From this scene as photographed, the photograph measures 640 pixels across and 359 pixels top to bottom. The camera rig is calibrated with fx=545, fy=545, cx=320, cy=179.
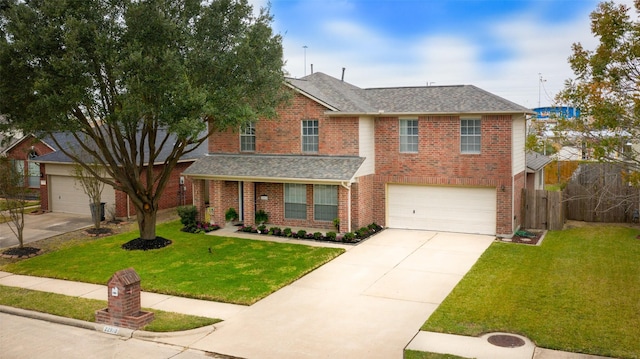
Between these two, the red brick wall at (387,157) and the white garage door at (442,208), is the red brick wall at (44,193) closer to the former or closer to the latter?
Result: the red brick wall at (387,157)

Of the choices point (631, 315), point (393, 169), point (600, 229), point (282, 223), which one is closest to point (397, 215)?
point (393, 169)

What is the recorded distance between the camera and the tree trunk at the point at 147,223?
20.6 meters

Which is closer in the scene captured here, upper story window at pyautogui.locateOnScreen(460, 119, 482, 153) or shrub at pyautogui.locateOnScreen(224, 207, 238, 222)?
upper story window at pyautogui.locateOnScreen(460, 119, 482, 153)

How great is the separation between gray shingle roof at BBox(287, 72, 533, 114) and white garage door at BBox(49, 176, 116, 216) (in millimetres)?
12756

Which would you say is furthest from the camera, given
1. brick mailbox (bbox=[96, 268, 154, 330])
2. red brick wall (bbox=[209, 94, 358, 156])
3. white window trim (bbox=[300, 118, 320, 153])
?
white window trim (bbox=[300, 118, 320, 153])

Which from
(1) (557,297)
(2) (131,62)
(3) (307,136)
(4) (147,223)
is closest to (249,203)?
(3) (307,136)

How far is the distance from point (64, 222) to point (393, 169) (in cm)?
1558

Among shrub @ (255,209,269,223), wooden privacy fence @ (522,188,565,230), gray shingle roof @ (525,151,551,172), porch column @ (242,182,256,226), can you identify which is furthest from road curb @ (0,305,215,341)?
gray shingle roof @ (525,151,551,172)

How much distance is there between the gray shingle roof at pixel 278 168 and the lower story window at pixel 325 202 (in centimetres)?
103

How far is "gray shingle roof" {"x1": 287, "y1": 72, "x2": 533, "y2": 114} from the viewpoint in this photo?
21.7 m

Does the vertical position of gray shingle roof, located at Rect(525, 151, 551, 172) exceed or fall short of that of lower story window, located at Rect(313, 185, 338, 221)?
it exceeds it

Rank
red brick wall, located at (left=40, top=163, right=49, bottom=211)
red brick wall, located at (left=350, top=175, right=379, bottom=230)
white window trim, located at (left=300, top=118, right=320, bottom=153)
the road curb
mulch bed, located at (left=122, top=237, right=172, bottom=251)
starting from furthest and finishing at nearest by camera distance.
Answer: red brick wall, located at (left=40, top=163, right=49, bottom=211)
white window trim, located at (left=300, top=118, right=320, bottom=153)
red brick wall, located at (left=350, top=175, right=379, bottom=230)
mulch bed, located at (left=122, top=237, right=172, bottom=251)
the road curb

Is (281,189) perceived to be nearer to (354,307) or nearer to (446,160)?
(446,160)

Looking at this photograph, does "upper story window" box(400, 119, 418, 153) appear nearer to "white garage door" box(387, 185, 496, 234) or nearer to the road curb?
"white garage door" box(387, 185, 496, 234)
